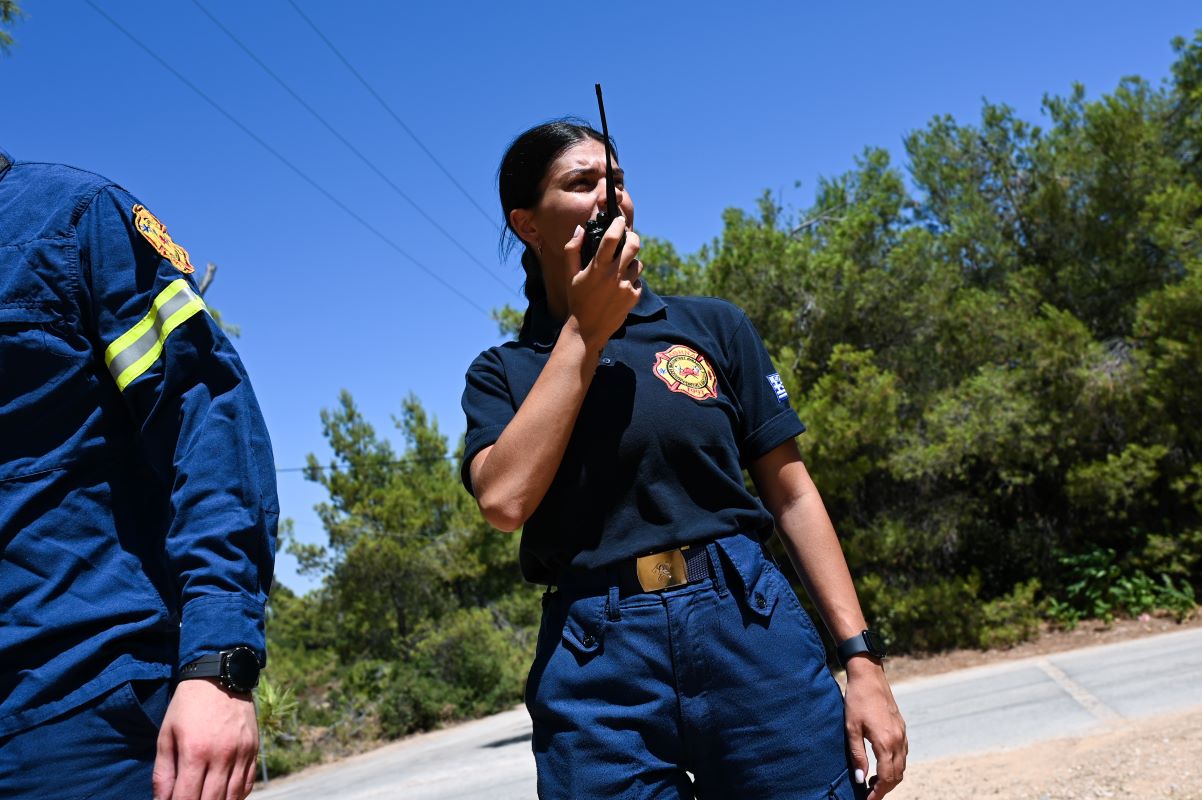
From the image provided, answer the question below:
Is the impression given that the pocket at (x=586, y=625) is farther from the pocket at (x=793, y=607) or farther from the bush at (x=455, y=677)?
the bush at (x=455, y=677)

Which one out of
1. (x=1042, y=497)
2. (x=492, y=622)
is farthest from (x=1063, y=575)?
(x=492, y=622)

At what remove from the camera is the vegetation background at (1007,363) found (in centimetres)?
1377

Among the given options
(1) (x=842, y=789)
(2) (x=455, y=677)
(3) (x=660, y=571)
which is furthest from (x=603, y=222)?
(2) (x=455, y=677)

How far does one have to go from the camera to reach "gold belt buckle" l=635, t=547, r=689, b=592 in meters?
1.86

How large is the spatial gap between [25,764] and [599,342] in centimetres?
110

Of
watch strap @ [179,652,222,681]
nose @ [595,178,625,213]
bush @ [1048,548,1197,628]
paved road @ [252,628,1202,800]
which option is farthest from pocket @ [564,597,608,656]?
bush @ [1048,548,1197,628]

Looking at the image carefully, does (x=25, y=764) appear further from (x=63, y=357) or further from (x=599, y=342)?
(x=599, y=342)

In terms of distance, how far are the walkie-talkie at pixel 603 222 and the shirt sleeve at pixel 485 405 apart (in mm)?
328

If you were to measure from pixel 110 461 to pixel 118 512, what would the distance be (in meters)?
0.08

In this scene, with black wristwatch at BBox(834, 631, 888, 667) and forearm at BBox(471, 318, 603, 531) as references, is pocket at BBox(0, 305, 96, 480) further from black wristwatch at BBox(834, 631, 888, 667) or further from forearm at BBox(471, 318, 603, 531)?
black wristwatch at BBox(834, 631, 888, 667)

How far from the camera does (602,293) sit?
6.29 feet

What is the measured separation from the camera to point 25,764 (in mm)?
1388

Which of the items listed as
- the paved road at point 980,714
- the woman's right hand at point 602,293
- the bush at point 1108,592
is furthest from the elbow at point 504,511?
the bush at point 1108,592

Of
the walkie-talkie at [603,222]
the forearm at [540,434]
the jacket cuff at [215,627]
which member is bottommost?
the jacket cuff at [215,627]
